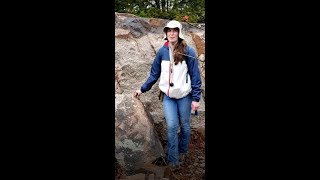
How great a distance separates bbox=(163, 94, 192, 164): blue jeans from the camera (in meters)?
3.84

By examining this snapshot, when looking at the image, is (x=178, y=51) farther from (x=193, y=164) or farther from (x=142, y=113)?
(x=193, y=164)

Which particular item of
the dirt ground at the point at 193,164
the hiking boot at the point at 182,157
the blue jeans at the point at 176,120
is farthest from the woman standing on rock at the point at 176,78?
the dirt ground at the point at 193,164

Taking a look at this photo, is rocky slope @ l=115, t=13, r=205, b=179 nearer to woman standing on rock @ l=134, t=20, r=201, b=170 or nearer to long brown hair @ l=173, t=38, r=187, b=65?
woman standing on rock @ l=134, t=20, r=201, b=170

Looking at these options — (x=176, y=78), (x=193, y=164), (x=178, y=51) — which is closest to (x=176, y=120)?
(x=176, y=78)

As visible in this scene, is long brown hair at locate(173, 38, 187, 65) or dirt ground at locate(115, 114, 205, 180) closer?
long brown hair at locate(173, 38, 187, 65)

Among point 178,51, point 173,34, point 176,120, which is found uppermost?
point 173,34

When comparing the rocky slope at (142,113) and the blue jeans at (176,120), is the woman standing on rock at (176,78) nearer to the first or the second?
the blue jeans at (176,120)

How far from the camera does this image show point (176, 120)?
385cm

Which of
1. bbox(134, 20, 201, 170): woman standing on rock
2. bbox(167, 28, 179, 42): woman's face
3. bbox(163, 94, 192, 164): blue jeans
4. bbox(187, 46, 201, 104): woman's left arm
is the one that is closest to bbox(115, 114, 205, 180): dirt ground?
bbox(163, 94, 192, 164): blue jeans

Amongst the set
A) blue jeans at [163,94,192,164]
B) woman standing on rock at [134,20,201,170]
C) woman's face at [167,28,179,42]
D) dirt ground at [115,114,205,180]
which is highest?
woman's face at [167,28,179,42]

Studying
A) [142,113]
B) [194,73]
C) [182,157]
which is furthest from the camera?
[142,113]

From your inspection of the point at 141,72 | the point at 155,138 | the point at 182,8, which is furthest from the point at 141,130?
the point at 182,8

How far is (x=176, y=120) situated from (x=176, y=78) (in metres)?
0.40
